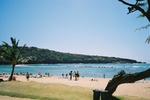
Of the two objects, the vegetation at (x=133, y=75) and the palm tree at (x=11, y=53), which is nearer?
the vegetation at (x=133, y=75)

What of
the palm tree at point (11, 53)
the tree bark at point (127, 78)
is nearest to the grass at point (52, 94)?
the tree bark at point (127, 78)

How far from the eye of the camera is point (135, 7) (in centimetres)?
1241

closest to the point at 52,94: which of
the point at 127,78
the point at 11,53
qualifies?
the point at 127,78

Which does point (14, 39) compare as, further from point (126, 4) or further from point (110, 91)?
point (126, 4)

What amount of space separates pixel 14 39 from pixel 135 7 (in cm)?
2629

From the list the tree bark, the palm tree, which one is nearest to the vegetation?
the tree bark

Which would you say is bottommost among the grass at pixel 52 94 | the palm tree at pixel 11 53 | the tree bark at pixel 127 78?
the grass at pixel 52 94

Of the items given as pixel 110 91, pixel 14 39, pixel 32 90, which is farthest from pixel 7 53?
pixel 110 91

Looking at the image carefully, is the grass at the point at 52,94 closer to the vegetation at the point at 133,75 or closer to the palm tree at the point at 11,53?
the vegetation at the point at 133,75

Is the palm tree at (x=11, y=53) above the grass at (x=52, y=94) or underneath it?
above

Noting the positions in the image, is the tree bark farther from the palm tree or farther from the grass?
the palm tree

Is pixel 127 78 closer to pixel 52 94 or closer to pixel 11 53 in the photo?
pixel 52 94

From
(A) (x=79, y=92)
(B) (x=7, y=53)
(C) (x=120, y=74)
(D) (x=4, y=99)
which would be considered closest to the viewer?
(D) (x=4, y=99)

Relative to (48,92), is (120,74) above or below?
above
